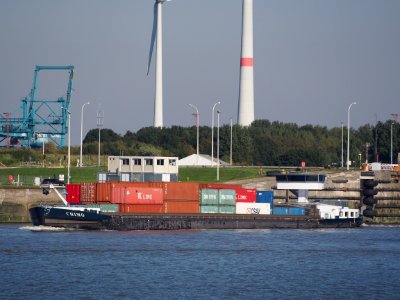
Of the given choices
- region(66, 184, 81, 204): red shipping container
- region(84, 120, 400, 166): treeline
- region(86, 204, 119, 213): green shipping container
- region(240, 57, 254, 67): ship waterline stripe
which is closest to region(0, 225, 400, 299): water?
region(86, 204, 119, 213): green shipping container

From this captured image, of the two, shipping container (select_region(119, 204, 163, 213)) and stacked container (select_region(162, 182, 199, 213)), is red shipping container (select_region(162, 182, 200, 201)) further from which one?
shipping container (select_region(119, 204, 163, 213))

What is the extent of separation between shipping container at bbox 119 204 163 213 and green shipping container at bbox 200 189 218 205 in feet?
17.0

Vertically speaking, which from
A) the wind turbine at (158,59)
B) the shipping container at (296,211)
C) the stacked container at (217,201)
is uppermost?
the wind turbine at (158,59)

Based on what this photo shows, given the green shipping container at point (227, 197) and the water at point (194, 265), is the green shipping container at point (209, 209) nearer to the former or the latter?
the green shipping container at point (227, 197)

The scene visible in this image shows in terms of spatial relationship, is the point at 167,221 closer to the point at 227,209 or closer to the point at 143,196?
the point at 143,196

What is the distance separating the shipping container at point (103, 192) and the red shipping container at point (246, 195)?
15.9m

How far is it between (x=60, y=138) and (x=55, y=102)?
6758 millimetres

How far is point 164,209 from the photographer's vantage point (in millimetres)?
109312

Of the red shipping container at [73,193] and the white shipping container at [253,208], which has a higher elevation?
the red shipping container at [73,193]

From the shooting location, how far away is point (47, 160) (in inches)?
6786

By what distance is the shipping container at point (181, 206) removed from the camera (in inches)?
4304

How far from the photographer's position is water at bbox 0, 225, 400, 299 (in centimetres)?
6819

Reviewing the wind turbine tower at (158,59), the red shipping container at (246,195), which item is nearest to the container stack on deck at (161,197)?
the red shipping container at (246,195)

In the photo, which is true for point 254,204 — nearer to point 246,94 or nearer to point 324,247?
point 324,247
